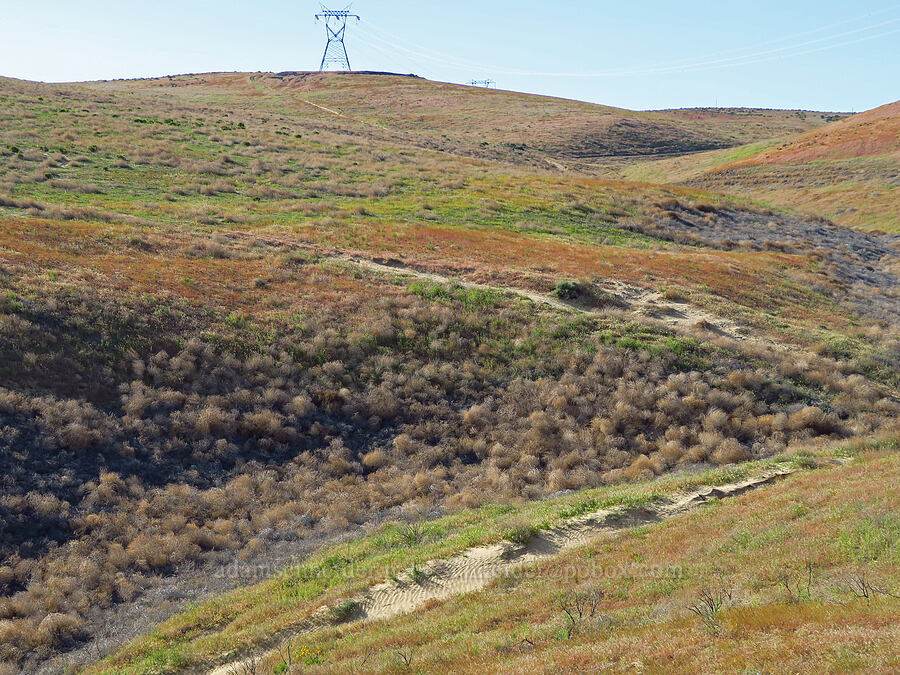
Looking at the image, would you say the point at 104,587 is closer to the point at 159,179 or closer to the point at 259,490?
the point at 259,490

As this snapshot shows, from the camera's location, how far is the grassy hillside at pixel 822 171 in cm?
6738

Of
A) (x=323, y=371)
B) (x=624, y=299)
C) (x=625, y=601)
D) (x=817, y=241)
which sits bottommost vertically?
(x=323, y=371)

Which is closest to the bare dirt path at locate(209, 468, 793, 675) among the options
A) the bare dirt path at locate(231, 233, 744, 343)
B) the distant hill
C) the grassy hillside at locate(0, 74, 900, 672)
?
the grassy hillside at locate(0, 74, 900, 672)

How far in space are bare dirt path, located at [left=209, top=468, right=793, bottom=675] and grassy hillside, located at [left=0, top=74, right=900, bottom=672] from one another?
3.22 m

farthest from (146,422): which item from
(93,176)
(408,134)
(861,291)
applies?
(408,134)

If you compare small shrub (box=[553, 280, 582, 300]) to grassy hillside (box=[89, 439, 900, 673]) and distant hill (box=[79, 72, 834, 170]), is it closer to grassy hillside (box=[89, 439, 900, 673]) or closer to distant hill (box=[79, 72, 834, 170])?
grassy hillside (box=[89, 439, 900, 673])

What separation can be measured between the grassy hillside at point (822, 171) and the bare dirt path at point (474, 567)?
2450 inches

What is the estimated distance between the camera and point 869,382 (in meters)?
23.2

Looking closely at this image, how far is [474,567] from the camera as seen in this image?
11.2 m

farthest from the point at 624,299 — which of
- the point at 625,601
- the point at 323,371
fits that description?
the point at 625,601

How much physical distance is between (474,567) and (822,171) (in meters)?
83.4

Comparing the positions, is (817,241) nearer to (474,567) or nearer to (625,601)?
(474,567)

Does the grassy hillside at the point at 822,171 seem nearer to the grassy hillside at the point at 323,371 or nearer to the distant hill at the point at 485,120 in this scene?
the distant hill at the point at 485,120

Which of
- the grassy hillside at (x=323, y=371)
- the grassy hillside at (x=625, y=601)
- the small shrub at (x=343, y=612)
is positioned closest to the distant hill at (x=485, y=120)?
the grassy hillside at (x=323, y=371)
